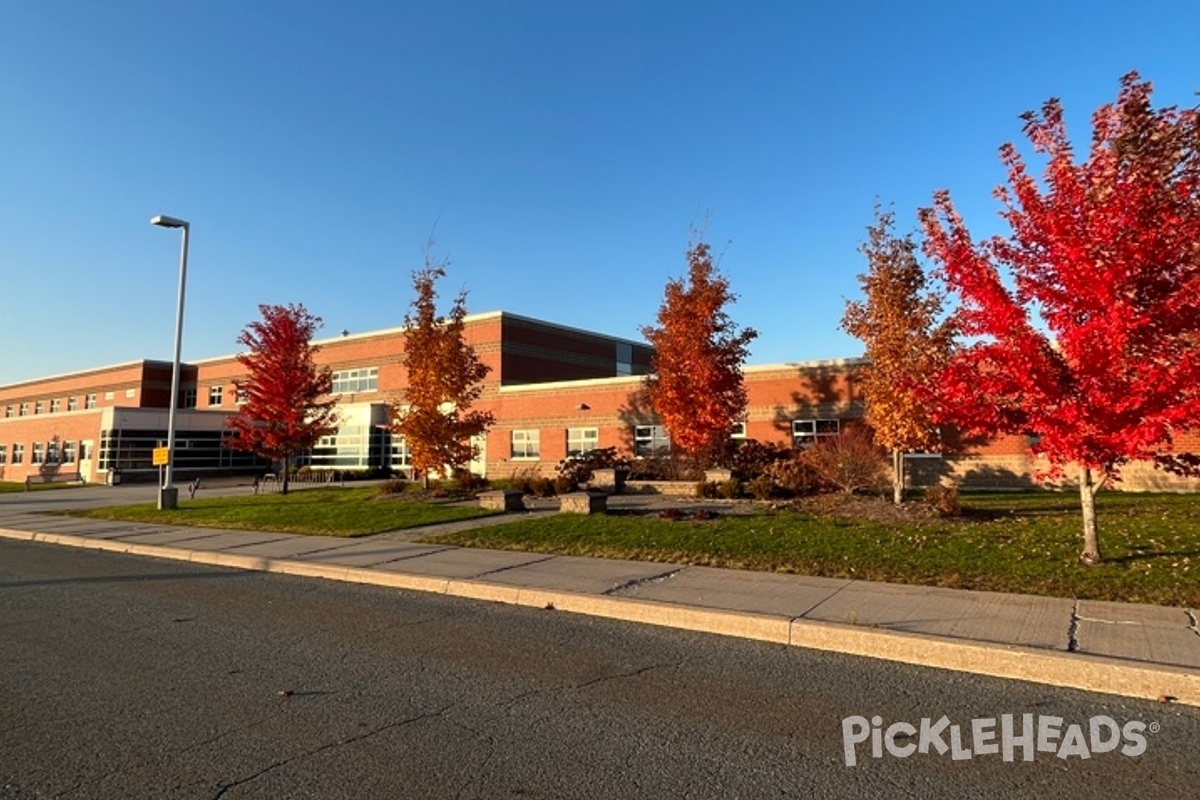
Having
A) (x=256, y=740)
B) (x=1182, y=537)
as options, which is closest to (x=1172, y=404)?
(x=1182, y=537)

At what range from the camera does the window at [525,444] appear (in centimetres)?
3662

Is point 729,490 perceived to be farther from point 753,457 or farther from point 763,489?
point 753,457

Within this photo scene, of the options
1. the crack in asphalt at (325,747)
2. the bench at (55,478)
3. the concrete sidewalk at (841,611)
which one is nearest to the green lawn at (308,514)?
the concrete sidewalk at (841,611)

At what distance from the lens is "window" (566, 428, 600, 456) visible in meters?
34.4

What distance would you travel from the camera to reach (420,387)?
78.6 feet

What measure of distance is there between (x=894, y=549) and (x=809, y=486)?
7761 millimetres

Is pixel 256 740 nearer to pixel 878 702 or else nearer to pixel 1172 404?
pixel 878 702

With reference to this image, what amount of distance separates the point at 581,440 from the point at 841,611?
91.6 feet

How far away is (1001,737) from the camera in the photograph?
4574 mm

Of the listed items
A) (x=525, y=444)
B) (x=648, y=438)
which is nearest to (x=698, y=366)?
(x=648, y=438)

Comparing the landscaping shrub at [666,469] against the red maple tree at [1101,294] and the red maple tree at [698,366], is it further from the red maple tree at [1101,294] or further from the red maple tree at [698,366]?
the red maple tree at [1101,294]

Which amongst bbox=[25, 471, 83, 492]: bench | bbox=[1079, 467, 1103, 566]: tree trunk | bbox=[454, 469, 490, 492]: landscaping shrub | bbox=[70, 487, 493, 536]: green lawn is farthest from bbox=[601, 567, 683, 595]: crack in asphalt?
bbox=[25, 471, 83, 492]: bench

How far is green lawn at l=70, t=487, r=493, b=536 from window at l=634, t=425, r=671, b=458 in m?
12.2

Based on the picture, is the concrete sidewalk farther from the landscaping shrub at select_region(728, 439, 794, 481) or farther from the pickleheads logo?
the landscaping shrub at select_region(728, 439, 794, 481)
